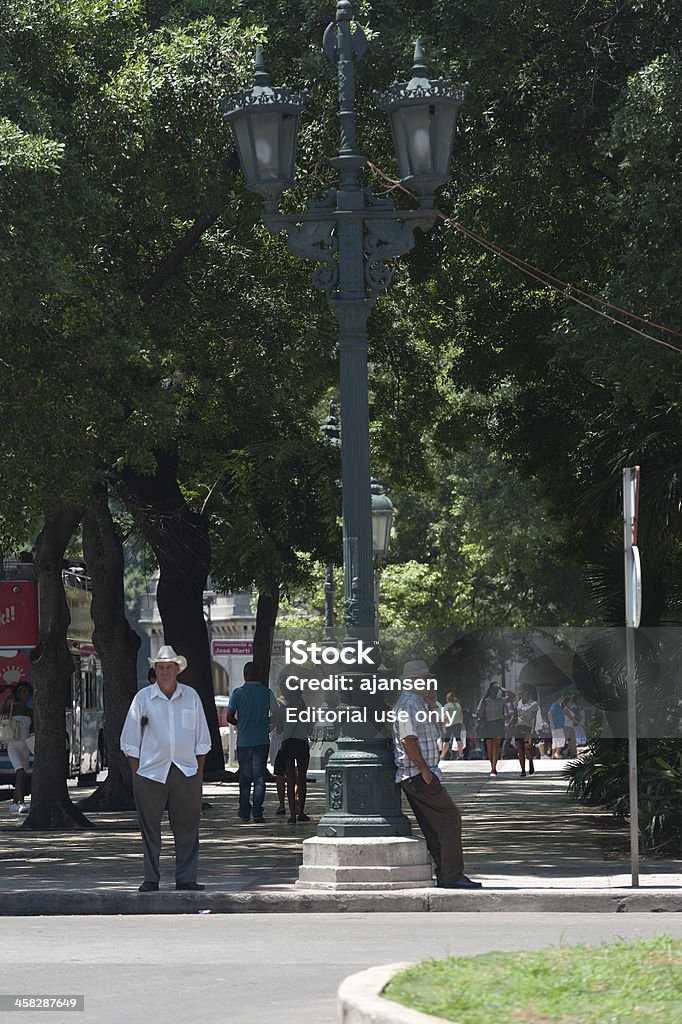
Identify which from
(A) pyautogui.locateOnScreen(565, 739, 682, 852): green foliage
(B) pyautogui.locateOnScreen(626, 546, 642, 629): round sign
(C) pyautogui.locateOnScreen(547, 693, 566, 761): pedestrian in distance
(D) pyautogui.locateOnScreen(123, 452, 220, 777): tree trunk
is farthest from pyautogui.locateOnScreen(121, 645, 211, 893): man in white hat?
(C) pyautogui.locateOnScreen(547, 693, 566, 761): pedestrian in distance

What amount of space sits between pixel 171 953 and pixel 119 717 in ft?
48.0

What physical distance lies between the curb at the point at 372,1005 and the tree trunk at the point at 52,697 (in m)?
13.2

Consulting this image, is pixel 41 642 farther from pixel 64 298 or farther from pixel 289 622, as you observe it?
pixel 289 622

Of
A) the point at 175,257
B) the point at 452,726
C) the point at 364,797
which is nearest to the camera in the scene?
the point at 364,797

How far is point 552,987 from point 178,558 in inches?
766

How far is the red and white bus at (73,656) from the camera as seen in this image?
93.0 ft

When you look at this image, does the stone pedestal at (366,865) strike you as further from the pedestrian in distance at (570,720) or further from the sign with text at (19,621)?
the pedestrian in distance at (570,720)

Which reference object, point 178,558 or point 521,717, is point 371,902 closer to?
point 178,558

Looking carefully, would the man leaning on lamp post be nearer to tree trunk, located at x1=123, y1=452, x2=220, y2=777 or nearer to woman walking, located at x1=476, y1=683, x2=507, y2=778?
tree trunk, located at x1=123, y1=452, x2=220, y2=777

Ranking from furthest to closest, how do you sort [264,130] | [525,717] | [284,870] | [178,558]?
1. [525,717]
2. [178,558]
3. [284,870]
4. [264,130]

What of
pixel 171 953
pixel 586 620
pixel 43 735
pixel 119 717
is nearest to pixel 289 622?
pixel 586 620

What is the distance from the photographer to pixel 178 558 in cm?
2641

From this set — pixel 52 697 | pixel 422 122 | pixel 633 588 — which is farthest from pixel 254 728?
pixel 422 122

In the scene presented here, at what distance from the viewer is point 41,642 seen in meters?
20.8
